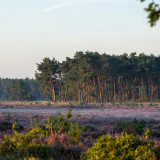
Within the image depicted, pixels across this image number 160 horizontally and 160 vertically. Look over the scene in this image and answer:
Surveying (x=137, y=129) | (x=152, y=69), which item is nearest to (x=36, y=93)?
(x=152, y=69)

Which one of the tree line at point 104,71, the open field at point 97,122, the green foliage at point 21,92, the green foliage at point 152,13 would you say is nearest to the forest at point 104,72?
the tree line at point 104,71

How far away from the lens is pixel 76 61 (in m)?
79.9

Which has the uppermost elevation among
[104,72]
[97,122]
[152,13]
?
[104,72]

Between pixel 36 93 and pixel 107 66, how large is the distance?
369 ft

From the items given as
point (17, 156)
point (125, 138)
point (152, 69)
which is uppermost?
point (152, 69)

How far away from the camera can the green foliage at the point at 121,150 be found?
710cm

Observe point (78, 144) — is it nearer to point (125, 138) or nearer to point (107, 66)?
point (125, 138)

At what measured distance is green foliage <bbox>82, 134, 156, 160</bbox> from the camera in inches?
280

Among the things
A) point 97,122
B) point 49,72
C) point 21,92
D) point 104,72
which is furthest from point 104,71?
point 97,122

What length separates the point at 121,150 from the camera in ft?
24.2

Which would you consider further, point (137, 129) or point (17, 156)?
point (137, 129)

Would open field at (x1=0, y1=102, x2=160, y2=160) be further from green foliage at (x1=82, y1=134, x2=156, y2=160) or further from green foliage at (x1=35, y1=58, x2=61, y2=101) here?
green foliage at (x1=35, y1=58, x2=61, y2=101)

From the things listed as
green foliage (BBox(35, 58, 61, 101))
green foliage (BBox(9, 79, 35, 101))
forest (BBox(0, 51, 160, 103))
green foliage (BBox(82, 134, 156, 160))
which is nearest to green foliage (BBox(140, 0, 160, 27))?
green foliage (BBox(82, 134, 156, 160))

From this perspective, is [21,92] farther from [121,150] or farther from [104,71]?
[121,150]
